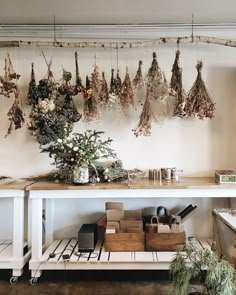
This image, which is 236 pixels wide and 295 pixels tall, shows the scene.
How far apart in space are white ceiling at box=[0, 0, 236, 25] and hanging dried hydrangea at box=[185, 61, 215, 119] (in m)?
0.61

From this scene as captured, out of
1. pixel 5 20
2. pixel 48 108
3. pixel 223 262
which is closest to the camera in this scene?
pixel 223 262

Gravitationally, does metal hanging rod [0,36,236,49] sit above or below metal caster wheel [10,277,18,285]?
above

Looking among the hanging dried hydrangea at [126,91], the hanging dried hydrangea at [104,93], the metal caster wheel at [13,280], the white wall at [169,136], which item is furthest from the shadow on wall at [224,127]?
the metal caster wheel at [13,280]

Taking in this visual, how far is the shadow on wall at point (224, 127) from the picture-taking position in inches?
127

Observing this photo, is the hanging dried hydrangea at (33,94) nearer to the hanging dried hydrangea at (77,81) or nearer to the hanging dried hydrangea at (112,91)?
the hanging dried hydrangea at (77,81)

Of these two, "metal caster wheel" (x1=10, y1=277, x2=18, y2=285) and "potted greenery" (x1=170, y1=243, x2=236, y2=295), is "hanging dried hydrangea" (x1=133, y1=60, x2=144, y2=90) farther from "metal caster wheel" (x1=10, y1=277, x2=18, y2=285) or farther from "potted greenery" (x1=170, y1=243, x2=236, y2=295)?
"metal caster wheel" (x1=10, y1=277, x2=18, y2=285)

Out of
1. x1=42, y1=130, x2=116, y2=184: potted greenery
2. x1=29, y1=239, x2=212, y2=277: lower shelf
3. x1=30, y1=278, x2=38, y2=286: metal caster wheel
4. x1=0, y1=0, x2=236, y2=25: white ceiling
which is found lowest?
x1=30, y1=278, x2=38, y2=286: metal caster wheel

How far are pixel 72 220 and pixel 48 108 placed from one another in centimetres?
135

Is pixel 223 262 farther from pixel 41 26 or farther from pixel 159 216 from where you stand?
pixel 41 26

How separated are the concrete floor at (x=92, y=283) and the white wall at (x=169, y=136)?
0.63 metres

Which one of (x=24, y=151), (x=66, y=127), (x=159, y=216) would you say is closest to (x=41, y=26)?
(x=66, y=127)

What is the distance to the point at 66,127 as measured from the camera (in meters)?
2.94

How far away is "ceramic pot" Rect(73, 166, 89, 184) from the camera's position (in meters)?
2.72

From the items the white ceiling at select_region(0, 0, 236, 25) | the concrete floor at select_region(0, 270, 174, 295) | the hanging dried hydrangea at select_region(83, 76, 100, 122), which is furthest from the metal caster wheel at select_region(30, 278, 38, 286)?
the white ceiling at select_region(0, 0, 236, 25)
